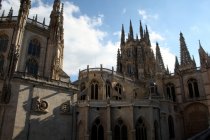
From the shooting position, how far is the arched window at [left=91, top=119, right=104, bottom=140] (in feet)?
94.9

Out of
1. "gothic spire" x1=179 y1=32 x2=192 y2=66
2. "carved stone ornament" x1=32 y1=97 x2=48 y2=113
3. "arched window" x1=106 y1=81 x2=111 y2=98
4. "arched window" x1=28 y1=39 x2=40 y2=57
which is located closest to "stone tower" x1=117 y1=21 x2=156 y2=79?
"gothic spire" x1=179 y1=32 x2=192 y2=66

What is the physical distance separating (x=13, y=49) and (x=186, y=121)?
1150 inches

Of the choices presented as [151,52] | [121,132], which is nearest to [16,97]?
[121,132]

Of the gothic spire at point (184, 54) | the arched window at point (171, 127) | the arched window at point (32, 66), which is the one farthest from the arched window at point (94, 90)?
the gothic spire at point (184, 54)

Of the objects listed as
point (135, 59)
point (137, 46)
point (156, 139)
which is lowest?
point (156, 139)

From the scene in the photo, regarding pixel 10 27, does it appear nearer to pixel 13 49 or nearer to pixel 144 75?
pixel 13 49

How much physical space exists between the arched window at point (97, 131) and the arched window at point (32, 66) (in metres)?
10.6

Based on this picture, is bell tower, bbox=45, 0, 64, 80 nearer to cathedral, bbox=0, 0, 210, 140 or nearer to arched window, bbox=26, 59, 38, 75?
cathedral, bbox=0, 0, 210, 140

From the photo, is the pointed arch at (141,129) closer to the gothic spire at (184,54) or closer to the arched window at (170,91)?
the arched window at (170,91)

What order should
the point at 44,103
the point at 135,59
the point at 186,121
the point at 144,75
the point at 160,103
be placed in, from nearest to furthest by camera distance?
the point at 44,103, the point at 160,103, the point at 186,121, the point at 144,75, the point at 135,59

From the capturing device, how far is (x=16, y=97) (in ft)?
84.1

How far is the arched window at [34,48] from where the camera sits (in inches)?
1237

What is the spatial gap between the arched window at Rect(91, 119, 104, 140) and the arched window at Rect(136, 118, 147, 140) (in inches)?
181

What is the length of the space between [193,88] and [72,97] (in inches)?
855
